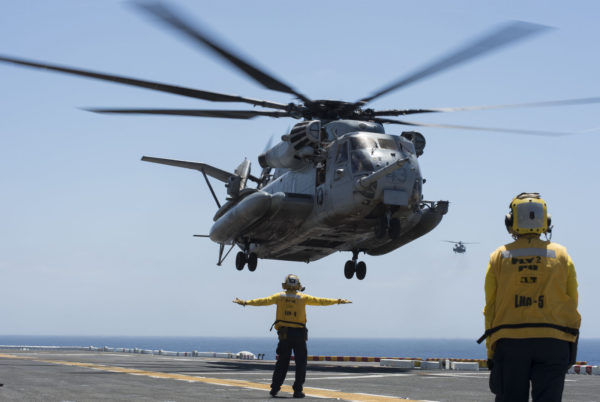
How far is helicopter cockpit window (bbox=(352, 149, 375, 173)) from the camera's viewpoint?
69.3 ft

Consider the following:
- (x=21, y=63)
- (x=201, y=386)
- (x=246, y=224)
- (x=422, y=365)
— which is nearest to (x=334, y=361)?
(x=422, y=365)

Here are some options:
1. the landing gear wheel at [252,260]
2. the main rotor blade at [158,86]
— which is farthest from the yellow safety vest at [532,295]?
the landing gear wheel at [252,260]

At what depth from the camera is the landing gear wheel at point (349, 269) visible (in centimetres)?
2698

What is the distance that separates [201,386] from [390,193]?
328 inches

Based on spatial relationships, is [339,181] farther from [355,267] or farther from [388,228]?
[355,267]

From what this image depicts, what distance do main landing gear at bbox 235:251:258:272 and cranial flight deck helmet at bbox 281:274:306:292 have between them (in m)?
14.3

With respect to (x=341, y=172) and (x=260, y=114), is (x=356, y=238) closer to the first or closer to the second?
(x=341, y=172)

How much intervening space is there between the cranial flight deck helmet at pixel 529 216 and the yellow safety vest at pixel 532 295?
0.08 m

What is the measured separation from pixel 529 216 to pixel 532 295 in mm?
651

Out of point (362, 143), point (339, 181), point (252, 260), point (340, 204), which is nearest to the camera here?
point (362, 143)

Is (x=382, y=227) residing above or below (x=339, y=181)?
below

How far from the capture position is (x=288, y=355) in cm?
1259

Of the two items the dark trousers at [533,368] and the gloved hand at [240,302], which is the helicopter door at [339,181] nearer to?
the gloved hand at [240,302]

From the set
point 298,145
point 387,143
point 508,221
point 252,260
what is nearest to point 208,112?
point 298,145
